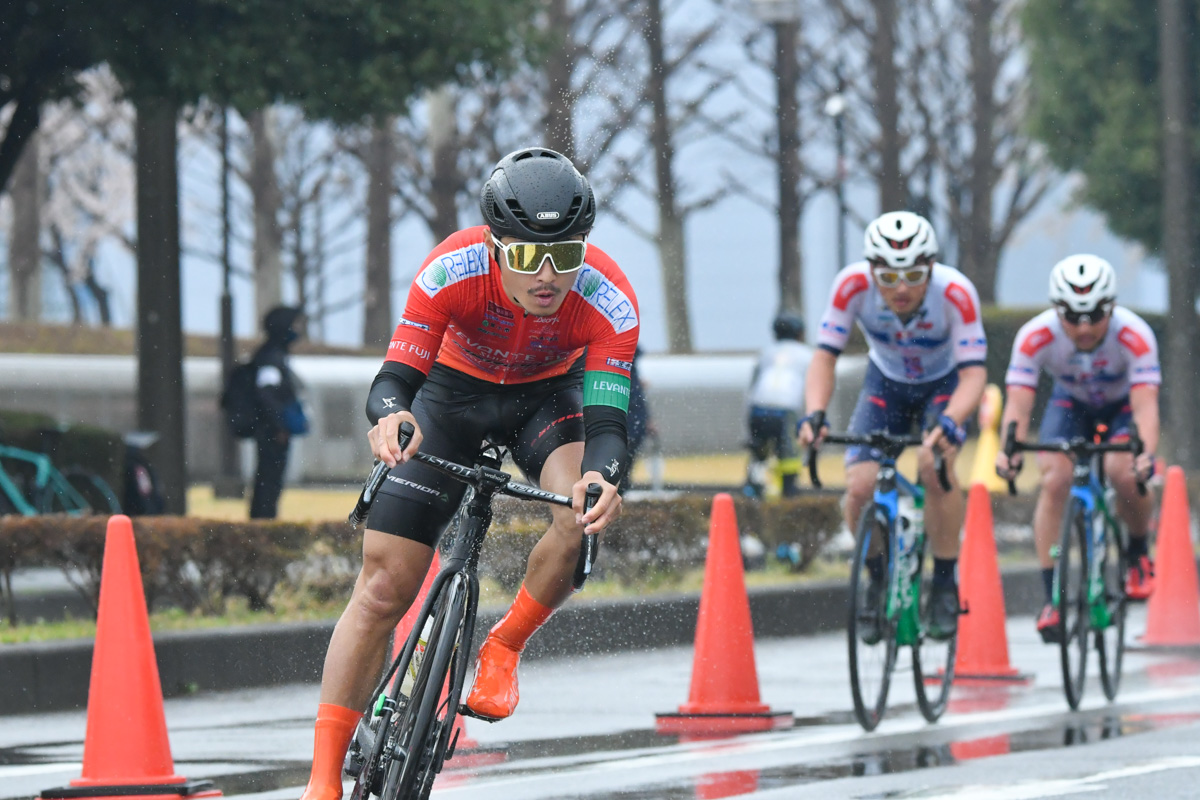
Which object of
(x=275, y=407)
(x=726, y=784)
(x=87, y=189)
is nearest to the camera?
(x=726, y=784)

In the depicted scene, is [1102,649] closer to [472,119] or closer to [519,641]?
[519,641]

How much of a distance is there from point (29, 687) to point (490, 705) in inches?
176

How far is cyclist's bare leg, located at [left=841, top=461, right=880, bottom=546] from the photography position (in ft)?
31.5

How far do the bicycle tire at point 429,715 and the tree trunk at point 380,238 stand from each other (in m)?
31.3

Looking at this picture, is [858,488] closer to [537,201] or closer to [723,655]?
[723,655]

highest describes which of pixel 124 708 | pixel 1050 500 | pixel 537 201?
pixel 537 201

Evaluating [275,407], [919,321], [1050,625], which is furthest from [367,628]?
[275,407]

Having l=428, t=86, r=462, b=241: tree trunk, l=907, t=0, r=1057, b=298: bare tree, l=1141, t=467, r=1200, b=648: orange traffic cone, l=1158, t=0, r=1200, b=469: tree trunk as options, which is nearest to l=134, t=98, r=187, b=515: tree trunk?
l=1141, t=467, r=1200, b=648: orange traffic cone

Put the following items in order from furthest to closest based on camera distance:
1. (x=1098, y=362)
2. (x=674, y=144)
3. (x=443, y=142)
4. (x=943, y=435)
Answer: (x=674, y=144)
(x=443, y=142)
(x=1098, y=362)
(x=943, y=435)

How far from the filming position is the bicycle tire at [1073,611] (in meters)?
9.84

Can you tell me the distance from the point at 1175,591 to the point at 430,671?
850cm

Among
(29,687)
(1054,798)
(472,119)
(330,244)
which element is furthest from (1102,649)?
(330,244)

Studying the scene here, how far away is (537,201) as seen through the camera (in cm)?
561

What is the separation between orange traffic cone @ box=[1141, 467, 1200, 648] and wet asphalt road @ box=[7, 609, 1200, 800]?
1.33 m
